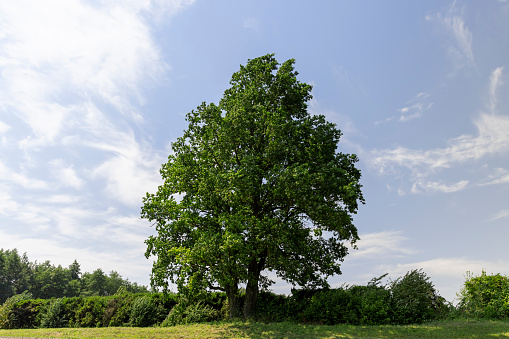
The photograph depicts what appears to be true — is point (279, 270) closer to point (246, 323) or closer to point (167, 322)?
point (246, 323)

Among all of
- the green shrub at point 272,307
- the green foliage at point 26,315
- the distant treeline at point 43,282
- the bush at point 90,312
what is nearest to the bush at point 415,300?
the green shrub at point 272,307

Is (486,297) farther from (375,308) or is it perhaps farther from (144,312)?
(144,312)

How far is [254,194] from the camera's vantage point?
60.7 ft

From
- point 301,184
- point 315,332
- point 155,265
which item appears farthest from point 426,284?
point 155,265

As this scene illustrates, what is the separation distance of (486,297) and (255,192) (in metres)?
15.3

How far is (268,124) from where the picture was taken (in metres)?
18.8

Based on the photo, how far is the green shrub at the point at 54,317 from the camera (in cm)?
2742

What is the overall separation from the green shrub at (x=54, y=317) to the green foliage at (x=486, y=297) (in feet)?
100

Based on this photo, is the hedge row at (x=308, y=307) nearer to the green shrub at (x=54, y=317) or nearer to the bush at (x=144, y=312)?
the bush at (x=144, y=312)

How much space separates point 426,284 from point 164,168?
17.4 meters

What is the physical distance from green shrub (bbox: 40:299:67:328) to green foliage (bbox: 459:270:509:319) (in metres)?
30.6

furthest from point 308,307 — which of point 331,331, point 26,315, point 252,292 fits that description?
point 26,315

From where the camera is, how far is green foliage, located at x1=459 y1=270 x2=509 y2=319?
1822cm

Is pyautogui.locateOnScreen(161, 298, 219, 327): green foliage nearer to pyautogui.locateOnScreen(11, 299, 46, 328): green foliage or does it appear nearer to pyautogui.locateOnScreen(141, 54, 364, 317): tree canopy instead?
pyautogui.locateOnScreen(141, 54, 364, 317): tree canopy
